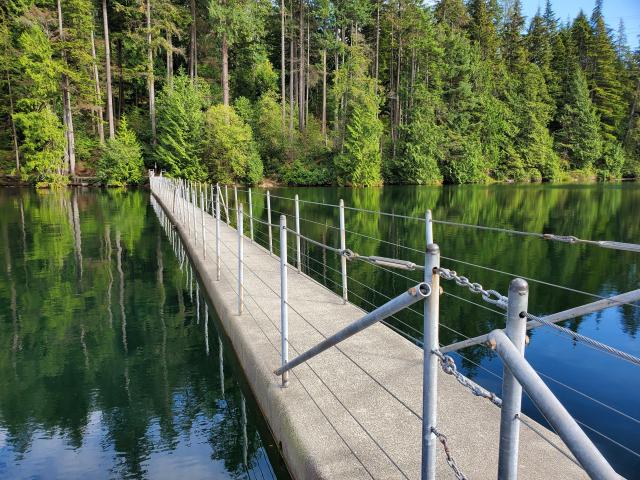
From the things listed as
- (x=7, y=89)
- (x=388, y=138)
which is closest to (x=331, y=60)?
(x=388, y=138)

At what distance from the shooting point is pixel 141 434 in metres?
4.45

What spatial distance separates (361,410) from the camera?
3584 millimetres

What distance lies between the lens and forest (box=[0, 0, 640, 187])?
39.4 meters

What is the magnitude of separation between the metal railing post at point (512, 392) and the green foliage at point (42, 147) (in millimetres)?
41469

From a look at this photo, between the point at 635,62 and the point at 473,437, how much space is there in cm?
8565

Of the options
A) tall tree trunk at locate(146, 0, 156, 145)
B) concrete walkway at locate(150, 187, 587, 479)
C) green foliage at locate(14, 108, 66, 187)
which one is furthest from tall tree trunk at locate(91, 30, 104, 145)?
concrete walkway at locate(150, 187, 587, 479)

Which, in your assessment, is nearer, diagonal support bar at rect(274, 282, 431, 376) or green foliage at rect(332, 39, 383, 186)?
diagonal support bar at rect(274, 282, 431, 376)

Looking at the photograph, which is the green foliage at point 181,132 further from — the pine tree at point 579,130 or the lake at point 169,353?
the pine tree at point 579,130

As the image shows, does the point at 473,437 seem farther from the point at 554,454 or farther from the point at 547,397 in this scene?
the point at 547,397

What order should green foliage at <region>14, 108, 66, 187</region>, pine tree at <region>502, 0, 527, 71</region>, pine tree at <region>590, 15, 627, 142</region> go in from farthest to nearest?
pine tree at <region>590, 15, 627, 142</region>
pine tree at <region>502, 0, 527, 71</region>
green foliage at <region>14, 108, 66, 187</region>

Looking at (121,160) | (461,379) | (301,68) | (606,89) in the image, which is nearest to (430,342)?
(461,379)

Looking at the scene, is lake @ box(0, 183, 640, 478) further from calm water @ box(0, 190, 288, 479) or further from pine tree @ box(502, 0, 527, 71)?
pine tree @ box(502, 0, 527, 71)

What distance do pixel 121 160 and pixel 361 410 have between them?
1572 inches

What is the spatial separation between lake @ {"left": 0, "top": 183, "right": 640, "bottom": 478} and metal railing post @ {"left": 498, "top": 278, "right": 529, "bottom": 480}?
752mm
